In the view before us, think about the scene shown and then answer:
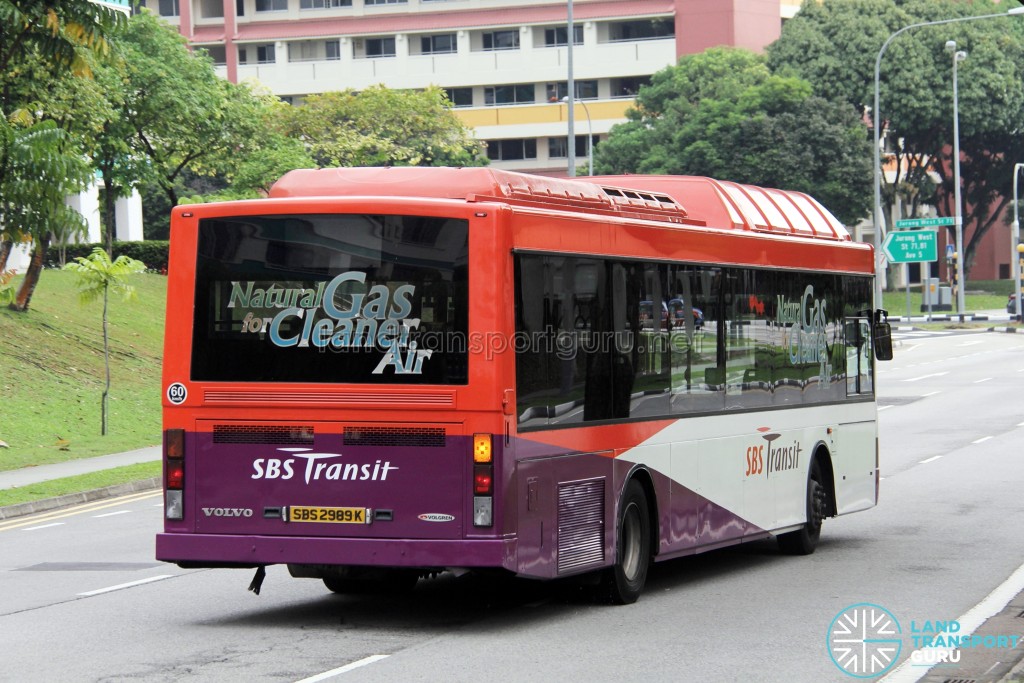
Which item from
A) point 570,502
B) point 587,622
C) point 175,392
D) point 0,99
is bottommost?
point 587,622

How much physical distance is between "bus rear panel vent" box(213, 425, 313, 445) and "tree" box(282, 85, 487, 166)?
5372cm

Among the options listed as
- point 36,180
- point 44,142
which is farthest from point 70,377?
point 44,142

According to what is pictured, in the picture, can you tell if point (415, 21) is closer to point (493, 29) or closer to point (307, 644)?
point (493, 29)

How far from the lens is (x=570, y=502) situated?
1053cm

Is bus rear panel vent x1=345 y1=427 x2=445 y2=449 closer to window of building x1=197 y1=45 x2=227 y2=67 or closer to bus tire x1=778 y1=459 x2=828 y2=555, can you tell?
bus tire x1=778 y1=459 x2=828 y2=555

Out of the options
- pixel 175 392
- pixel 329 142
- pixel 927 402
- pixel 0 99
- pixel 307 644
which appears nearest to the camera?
pixel 307 644

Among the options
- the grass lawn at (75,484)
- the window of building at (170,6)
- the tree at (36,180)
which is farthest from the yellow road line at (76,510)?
the window of building at (170,6)

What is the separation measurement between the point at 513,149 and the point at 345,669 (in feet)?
299

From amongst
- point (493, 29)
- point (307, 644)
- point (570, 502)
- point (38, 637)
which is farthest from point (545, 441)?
point (493, 29)

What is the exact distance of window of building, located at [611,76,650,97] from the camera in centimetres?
9588

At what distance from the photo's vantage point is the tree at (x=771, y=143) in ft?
255

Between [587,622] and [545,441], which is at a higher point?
[545,441]

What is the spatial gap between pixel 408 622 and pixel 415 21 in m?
89.9

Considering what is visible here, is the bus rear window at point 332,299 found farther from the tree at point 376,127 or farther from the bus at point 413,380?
the tree at point 376,127
